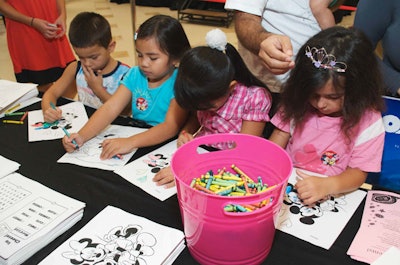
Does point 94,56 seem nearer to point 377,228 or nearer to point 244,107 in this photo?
point 244,107

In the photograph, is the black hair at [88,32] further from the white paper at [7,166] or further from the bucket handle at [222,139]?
the bucket handle at [222,139]

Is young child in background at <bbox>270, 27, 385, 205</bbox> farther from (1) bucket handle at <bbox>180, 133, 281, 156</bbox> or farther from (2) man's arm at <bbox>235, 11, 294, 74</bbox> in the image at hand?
(1) bucket handle at <bbox>180, 133, 281, 156</bbox>

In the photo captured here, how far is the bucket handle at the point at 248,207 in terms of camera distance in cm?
65

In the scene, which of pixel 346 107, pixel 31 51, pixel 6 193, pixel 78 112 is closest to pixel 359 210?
pixel 346 107

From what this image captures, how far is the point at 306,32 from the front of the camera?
1.29 metres

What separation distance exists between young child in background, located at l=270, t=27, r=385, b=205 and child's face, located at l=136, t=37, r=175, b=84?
464 millimetres

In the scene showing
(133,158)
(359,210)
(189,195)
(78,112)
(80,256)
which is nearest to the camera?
(189,195)

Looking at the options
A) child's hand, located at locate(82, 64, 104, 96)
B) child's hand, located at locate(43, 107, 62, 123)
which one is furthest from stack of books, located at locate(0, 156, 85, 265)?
child's hand, located at locate(82, 64, 104, 96)

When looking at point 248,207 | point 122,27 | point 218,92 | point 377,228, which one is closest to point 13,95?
point 218,92

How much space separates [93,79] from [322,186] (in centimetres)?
114

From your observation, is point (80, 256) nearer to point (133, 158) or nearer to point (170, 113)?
point (133, 158)

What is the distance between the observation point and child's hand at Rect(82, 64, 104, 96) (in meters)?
1.67

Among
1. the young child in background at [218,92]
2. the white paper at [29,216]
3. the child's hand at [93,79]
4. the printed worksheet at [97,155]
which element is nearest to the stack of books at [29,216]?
the white paper at [29,216]

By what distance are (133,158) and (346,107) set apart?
66 cm
